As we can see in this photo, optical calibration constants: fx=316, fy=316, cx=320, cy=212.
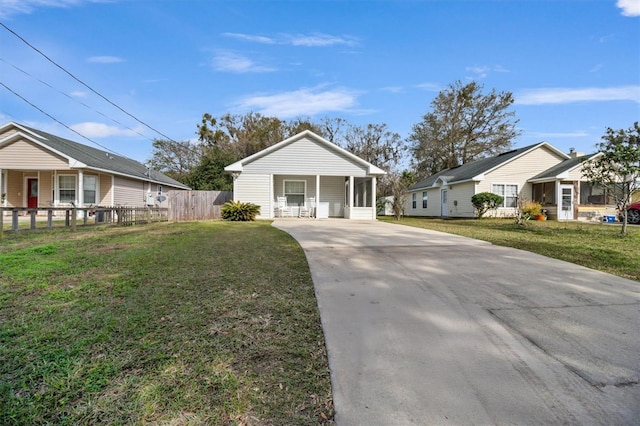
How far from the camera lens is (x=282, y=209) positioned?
1797 centimetres

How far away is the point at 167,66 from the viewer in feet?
55.2

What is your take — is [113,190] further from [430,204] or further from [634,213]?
[634,213]

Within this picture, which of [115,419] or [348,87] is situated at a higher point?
[348,87]

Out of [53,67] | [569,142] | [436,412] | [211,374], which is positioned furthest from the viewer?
[569,142]

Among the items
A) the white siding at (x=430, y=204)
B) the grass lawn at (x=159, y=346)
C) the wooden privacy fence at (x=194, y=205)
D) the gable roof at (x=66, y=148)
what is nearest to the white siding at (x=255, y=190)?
the wooden privacy fence at (x=194, y=205)

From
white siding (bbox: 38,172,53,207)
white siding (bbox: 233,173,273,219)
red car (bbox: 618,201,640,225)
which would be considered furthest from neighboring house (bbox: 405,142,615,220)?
white siding (bbox: 38,172,53,207)

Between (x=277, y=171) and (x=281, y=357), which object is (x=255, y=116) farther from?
(x=281, y=357)

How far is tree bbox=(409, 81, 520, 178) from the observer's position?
111ft

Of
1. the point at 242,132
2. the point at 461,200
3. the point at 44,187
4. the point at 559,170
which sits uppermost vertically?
the point at 242,132

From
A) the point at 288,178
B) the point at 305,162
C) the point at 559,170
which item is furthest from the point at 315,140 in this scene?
the point at 559,170

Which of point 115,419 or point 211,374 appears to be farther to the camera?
point 211,374

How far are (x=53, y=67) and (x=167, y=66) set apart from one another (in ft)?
16.1

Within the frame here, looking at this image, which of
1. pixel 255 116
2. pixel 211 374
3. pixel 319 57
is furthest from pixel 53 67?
pixel 255 116

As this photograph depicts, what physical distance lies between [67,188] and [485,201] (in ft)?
80.8
